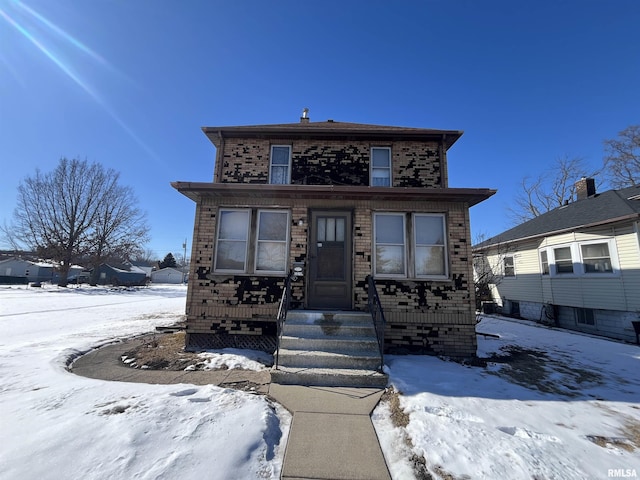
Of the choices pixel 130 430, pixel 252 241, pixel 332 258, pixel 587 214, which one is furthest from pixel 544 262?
pixel 130 430

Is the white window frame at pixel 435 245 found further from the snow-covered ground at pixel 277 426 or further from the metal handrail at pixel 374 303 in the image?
the snow-covered ground at pixel 277 426

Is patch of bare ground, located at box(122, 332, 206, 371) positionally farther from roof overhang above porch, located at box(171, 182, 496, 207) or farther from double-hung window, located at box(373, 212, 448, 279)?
double-hung window, located at box(373, 212, 448, 279)

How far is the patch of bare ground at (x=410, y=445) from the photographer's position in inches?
94.6

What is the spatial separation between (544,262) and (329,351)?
40.7 ft

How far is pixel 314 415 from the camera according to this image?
11.2 ft

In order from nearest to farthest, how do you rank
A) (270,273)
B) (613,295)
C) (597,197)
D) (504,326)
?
(270,273)
(613,295)
(504,326)
(597,197)

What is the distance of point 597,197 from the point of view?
12.3 metres

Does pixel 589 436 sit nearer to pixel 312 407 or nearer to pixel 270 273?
pixel 312 407

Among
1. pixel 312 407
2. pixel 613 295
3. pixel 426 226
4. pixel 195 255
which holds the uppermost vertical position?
pixel 426 226

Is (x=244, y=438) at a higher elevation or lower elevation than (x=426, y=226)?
lower

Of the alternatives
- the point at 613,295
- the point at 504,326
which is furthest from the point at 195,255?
the point at 613,295

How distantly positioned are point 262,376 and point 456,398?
9.72 feet

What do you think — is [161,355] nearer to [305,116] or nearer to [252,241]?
[252,241]

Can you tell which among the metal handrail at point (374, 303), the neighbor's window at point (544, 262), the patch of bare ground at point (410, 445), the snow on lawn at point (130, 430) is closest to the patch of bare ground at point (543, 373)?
the metal handrail at point (374, 303)
